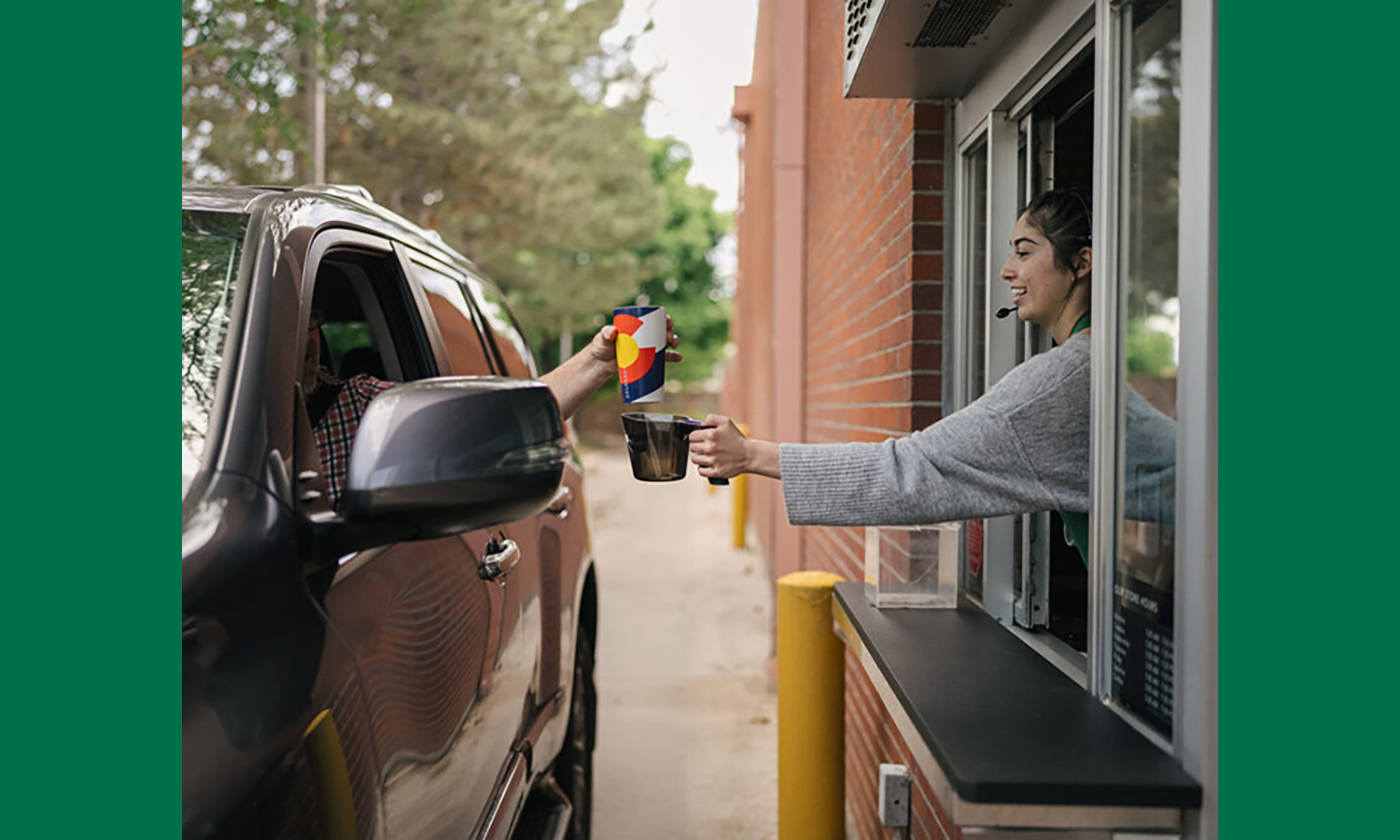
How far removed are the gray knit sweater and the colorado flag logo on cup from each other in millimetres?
419

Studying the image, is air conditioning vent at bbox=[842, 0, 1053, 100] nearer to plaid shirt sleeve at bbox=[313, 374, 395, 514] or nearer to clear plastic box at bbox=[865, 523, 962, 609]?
clear plastic box at bbox=[865, 523, 962, 609]

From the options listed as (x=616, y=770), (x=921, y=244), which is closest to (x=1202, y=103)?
(x=921, y=244)

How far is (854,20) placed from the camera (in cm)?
309

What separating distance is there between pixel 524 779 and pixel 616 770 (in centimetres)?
272

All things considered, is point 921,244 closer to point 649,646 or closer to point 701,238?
point 649,646

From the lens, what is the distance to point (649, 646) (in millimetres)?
8453

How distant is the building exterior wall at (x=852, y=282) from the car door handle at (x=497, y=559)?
4.19ft

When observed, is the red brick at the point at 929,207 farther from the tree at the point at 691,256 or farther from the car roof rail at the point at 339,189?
the tree at the point at 691,256

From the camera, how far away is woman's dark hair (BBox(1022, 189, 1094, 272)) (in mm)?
2471

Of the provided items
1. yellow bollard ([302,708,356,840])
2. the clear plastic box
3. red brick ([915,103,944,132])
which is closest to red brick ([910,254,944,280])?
red brick ([915,103,944,132])

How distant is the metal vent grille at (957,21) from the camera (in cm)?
258

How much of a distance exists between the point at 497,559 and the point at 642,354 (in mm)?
616

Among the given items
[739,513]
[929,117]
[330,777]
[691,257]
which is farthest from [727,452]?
[691,257]

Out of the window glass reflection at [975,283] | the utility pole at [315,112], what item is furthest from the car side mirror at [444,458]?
the utility pole at [315,112]
